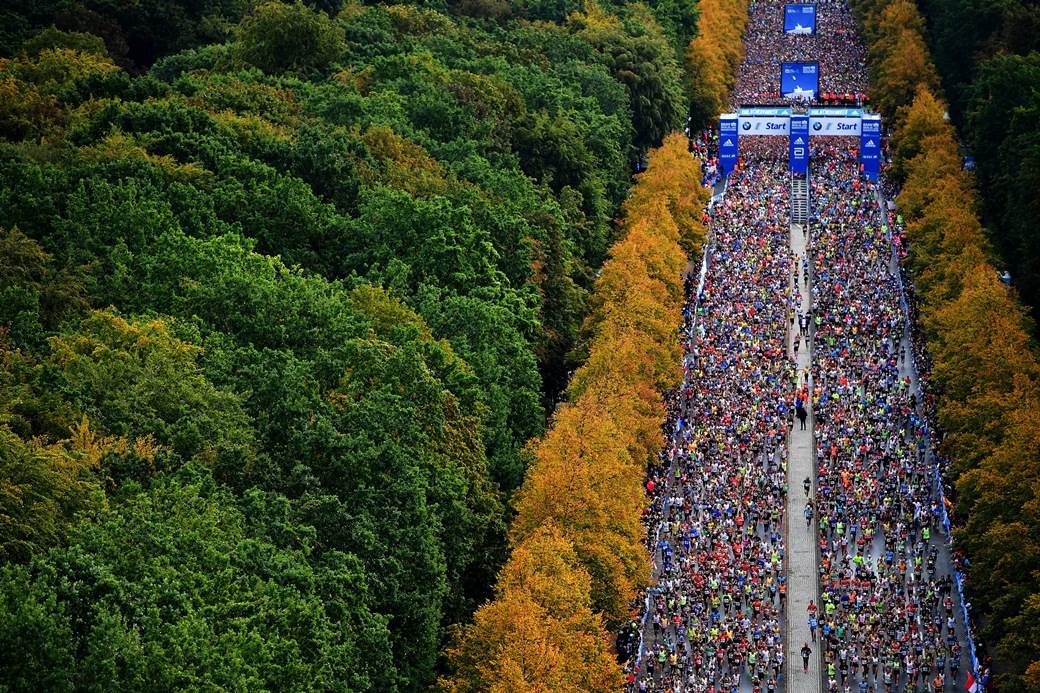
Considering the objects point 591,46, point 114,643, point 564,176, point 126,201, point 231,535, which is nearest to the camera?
point 114,643

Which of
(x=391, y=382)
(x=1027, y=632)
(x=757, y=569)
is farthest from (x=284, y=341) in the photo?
(x=1027, y=632)

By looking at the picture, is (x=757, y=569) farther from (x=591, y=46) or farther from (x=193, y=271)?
(x=591, y=46)

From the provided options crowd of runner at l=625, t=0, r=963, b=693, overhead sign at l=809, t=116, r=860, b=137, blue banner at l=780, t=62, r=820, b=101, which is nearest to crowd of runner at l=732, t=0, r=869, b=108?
blue banner at l=780, t=62, r=820, b=101

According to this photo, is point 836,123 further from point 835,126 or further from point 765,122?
point 765,122

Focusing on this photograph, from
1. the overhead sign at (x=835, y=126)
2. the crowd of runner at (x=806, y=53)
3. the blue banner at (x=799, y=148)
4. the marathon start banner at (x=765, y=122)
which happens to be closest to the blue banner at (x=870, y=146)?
the overhead sign at (x=835, y=126)

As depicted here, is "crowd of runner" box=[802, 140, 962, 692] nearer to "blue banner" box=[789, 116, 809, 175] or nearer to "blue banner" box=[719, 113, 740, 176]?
"blue banner" box=[789, 116, 809, 175]

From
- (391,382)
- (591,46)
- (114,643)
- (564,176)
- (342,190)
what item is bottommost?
(114,643)

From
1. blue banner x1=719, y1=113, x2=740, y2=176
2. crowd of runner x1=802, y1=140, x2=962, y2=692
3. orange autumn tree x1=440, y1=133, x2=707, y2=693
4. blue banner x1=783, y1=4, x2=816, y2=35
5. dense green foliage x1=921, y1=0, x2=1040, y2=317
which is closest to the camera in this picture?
orange autumn tree x1=440, y1=133, x2=707, y2=693
